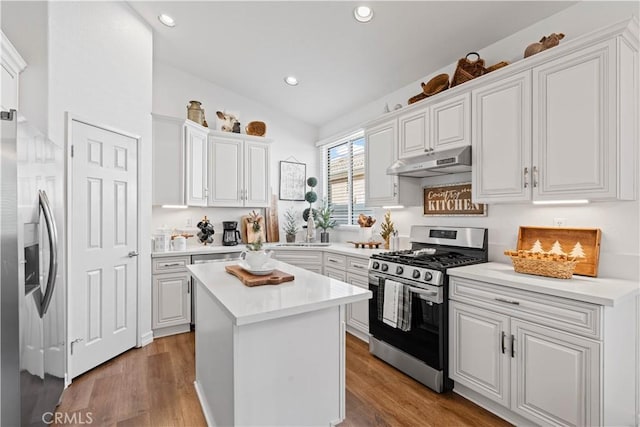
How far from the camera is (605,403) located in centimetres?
162

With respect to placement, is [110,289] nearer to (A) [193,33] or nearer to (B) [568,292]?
(A) [193,33]

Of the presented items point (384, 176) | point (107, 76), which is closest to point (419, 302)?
point (384, 176)

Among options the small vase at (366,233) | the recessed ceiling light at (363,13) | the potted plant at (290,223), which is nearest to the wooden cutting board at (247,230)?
the potted plant at (290,223)

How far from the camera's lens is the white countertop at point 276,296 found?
1.32 meters

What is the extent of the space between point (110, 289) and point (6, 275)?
1.71 m

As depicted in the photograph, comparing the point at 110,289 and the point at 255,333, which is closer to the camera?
the point at 255,333

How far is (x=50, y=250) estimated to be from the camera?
1.78 metres

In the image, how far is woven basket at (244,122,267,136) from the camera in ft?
14.6

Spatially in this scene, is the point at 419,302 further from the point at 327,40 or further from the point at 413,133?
the point at 327,40

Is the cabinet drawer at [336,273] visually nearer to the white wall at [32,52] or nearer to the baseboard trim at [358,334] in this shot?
the baseboard trim at [358,334]

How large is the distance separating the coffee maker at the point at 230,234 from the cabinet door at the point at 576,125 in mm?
3498

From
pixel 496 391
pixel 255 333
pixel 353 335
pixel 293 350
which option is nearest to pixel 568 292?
pixel 496 391

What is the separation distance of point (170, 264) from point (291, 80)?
8.79 feet

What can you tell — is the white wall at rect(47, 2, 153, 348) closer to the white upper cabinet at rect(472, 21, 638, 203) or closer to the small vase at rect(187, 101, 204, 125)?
the small vase at rect(187, 101, 204, 125)
